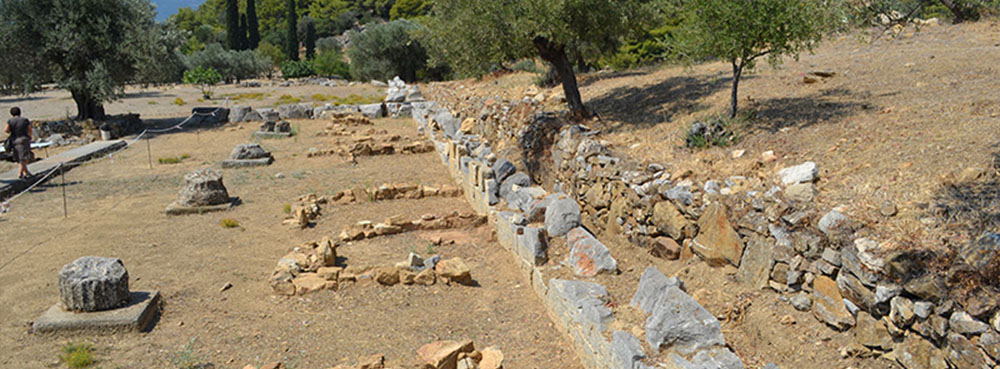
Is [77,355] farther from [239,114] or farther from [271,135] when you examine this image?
[239,114]

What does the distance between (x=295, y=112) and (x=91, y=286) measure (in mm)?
22421

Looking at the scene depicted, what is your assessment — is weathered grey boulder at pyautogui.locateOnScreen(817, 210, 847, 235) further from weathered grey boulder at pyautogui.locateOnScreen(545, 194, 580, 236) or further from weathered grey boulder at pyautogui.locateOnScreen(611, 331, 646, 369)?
weathered grey boulder at pyautogui.locateOnScreen(545, 194, 580, 236)

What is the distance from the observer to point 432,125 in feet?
70.3

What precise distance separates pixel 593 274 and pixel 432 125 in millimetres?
14530

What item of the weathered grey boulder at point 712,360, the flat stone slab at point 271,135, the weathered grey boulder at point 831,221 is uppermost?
the weathered grey boulder at point 831,221

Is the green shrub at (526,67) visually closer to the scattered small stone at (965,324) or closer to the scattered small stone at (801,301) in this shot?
the scattered small stone at (801,301)

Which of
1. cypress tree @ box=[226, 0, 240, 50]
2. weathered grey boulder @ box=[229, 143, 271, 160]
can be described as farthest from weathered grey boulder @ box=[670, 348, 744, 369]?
cypress tree @ box=[226, 0, 240, 50]

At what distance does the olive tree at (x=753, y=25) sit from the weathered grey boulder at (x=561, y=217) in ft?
10.1

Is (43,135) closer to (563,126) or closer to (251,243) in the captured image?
(251,243)

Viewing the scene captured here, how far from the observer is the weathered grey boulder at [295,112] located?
94.0 ft

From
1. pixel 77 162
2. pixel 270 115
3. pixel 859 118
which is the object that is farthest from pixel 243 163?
pixel 859 118

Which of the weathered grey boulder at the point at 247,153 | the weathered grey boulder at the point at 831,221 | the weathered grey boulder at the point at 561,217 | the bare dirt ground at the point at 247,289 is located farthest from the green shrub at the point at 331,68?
the weathered grey boulder at the point at 831,221

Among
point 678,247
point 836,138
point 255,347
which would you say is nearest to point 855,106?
point 836,138

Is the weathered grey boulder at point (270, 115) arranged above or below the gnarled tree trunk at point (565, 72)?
below
